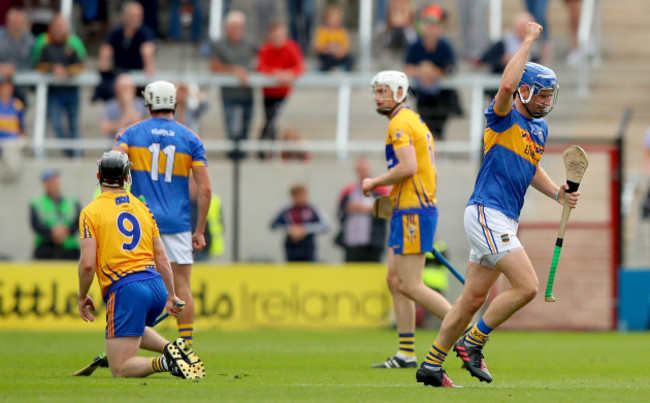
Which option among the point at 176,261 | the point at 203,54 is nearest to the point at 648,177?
the point at 203,54

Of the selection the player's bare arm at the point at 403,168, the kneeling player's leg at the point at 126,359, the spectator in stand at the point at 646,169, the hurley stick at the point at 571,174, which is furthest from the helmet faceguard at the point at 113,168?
the spectator in stand at the point at 646,169

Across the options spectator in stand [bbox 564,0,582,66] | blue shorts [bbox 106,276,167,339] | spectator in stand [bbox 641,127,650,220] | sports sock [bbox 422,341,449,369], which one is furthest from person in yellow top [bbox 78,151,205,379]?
spectator in stand [bbox 564,0,582,66]

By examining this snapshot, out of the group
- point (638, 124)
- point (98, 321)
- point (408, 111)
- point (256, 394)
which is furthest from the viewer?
point (638, 124)

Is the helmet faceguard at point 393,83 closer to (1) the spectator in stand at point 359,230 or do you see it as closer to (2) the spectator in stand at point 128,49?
(1) the spectator in stand at point 359,230

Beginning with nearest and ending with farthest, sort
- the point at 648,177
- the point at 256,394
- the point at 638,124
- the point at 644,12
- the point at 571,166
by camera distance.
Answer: the point at 256,394, the point at 571,166, the point at 648,177, the point at 638,124, the point at 644,12

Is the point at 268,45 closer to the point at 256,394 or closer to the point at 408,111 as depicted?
the point at 408,111

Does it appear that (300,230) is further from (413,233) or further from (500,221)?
(500,221)

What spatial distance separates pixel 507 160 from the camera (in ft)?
29.0

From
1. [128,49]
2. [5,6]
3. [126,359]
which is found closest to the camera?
[126,359]

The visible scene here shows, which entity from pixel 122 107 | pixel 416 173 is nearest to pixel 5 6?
pixel 122 107

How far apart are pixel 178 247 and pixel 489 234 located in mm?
3153

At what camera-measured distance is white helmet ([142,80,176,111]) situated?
10.6m

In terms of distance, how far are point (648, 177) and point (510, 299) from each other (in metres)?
10.8

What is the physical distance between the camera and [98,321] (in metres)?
17.0
